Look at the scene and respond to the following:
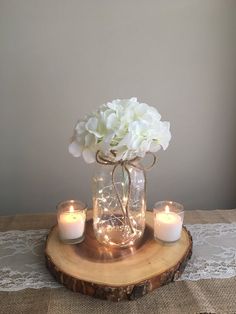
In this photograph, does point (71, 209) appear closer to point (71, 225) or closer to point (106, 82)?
point (71, 225)

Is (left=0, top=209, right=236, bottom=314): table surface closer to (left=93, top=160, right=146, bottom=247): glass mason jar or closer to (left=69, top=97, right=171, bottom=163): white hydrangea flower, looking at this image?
(left=93, top=160, right=146, bottom=247): glass mason jar

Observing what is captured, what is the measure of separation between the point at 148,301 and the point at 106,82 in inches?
36.3

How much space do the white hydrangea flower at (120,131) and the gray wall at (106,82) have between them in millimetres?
576

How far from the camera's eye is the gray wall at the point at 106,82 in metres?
1.26

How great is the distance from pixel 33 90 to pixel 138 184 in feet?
2.31

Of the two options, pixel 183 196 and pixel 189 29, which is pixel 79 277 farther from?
pixel 189 29

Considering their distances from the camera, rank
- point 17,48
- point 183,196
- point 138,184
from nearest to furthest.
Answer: point 138,184
point 17,48
point 183,196

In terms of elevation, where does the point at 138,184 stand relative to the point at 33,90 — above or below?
below

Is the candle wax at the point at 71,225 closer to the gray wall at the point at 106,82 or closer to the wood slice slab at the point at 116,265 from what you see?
the wood slice slab at the point at 116,265

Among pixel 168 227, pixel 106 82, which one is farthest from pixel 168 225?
pixel 106 82

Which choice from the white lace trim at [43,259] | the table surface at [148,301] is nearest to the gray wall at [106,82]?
the white lace trim at [43,259]

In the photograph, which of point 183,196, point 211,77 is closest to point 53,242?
→ point 183,196

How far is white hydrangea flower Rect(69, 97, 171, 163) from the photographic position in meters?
0.75

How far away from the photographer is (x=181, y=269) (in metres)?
0.82
